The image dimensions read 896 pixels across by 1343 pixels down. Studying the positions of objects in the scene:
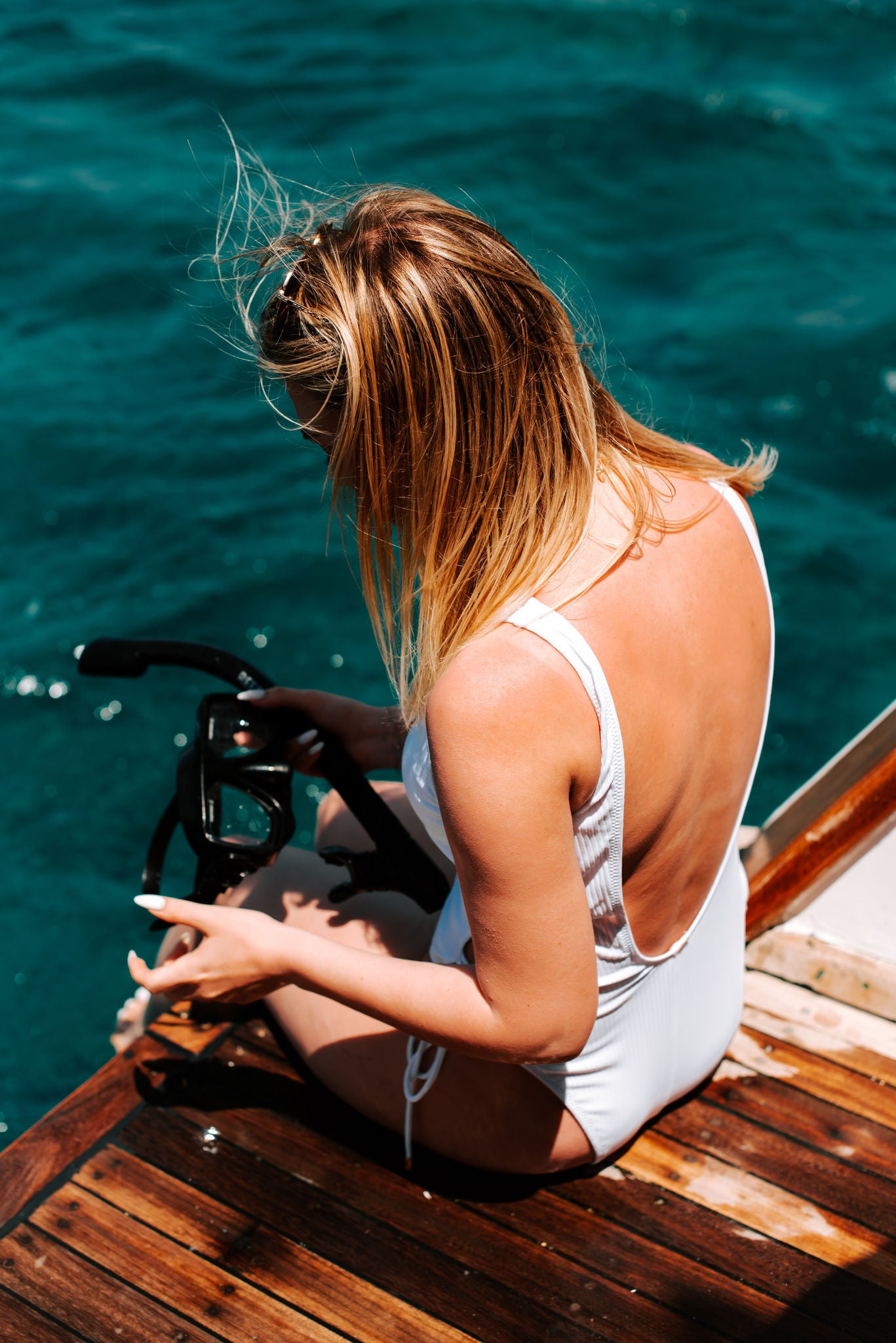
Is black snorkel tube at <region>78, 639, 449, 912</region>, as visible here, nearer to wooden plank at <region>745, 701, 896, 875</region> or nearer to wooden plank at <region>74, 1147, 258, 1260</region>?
wooden plank at <region>74, 1147, 258, 1260</region>

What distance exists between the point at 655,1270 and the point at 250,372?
5.95 ft

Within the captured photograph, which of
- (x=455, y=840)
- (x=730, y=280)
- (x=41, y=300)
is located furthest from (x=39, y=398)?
(x=455, y=840)

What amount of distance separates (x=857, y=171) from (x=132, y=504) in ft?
15.1

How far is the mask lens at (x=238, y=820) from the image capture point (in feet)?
6.07

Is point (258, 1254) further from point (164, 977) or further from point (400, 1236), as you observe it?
point (164, 977)

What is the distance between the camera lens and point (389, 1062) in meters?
1.86

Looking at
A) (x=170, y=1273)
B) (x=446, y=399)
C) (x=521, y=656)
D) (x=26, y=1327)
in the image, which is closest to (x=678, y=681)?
(x=521, y=656)

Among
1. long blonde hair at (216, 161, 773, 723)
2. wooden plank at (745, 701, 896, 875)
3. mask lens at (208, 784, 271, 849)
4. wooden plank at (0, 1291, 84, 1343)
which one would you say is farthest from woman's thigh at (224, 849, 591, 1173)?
wooden plank at (745, 701, 896, 875)

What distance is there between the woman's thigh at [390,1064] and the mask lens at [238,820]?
0.72ft

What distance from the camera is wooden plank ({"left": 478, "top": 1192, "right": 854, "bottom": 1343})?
1.67 metres

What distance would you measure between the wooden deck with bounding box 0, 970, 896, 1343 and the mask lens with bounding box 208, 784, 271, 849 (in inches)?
20.9

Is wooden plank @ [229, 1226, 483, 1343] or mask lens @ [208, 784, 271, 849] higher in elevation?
mask lens @ [208, 784, 271, 849]

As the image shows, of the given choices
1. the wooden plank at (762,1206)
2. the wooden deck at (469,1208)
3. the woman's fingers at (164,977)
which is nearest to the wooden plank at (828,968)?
the wooden deck at (469,1208)

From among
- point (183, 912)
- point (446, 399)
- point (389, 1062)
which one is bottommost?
point (389, 1062)
